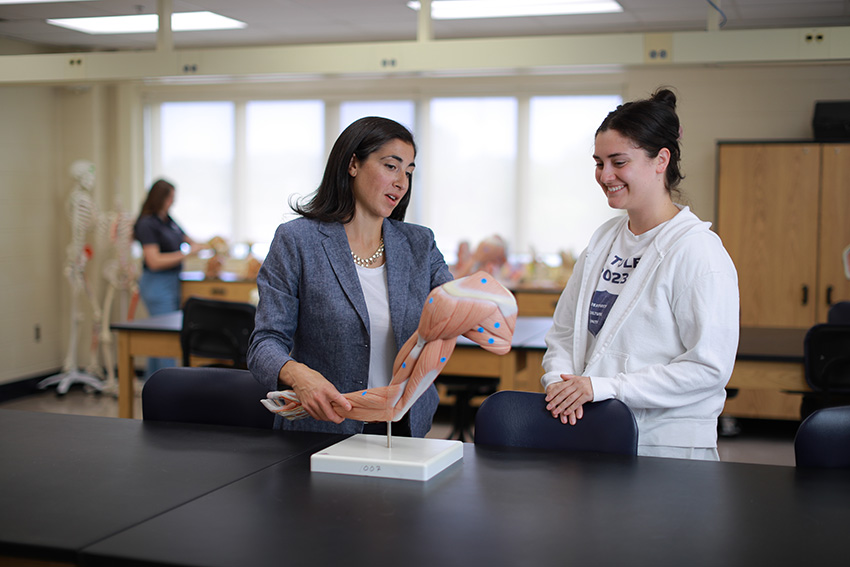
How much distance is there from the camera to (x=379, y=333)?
198 cm

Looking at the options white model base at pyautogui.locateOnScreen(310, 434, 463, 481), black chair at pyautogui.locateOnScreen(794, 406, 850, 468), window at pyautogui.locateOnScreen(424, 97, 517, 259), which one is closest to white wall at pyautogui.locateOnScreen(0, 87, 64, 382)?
window at pyautogui.locateOnScreen(424, 97, 517, 259)

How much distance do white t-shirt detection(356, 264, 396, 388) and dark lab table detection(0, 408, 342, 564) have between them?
0.60 feet

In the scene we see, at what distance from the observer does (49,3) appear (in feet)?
16.6

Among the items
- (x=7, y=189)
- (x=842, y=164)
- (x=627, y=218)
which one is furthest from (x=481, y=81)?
(x=627, y=218)

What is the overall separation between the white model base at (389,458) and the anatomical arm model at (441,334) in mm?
68

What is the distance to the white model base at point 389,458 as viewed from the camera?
1619 mm

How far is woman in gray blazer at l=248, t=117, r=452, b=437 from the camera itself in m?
1.96

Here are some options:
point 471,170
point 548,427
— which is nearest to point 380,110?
point 471,170

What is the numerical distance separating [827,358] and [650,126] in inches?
84.8

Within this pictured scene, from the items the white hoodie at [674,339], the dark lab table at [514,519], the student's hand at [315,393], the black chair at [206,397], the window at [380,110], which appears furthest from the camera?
the window at [380,110]

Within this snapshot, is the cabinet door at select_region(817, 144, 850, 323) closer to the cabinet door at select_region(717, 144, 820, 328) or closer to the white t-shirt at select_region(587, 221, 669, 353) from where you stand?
the cabinet door at select_region(717, 144, 820, 328)

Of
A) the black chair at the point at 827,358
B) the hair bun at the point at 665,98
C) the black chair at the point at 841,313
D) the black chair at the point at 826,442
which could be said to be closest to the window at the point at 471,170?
the black chair at the point at 841,313

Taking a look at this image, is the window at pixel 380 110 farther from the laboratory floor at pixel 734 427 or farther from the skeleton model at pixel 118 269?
the laboratory floor at pixel 734 427

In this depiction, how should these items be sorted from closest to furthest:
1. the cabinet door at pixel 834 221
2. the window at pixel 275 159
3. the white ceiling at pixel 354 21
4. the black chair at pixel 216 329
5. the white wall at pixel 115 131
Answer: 1. the black chair at pixel 216 329
2. the white ceiling at pixel 354 21
3. the cabinet door at pixel 834 221
4. the white wall at pixel 115 131
5. the window at pixel 275 159
